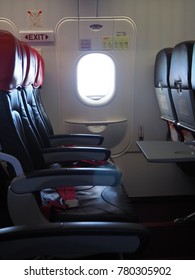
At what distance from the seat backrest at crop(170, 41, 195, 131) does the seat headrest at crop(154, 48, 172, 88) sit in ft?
0.62

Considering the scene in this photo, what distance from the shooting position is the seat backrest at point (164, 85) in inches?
99.2

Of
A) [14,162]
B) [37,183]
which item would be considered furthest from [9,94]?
[37,183]

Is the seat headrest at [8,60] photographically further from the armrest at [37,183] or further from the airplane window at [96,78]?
the airplane window at [96,78]

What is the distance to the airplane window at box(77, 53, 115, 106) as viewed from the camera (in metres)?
2.99

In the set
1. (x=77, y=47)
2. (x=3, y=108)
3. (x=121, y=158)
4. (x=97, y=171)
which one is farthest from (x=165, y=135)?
(x=3, y=108)

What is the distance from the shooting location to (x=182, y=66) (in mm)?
2049

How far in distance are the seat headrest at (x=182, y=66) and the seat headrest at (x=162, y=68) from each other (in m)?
0.20

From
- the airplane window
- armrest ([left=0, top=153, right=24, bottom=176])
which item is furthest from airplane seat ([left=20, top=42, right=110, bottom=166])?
the airplane window

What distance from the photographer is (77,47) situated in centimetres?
286

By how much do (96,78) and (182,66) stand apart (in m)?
1.20

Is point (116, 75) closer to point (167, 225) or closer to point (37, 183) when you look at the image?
point (167, 225)

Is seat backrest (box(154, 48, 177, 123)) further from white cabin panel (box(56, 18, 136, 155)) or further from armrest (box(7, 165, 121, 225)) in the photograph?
armrest (box(7, 165, 121, 225))
